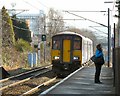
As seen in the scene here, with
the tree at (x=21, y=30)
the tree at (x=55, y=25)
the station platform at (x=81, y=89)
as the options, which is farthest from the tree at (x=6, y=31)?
the station platform at (x=81, y=89)

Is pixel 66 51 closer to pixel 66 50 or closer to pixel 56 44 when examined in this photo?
pixel 66 50

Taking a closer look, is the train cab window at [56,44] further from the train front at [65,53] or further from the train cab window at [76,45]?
the train cab window at [76,45]

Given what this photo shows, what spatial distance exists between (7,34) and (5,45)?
8.93 feet

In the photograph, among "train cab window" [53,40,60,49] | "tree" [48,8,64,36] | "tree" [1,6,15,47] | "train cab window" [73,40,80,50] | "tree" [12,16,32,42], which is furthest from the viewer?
"tree" [48,8,64,36]

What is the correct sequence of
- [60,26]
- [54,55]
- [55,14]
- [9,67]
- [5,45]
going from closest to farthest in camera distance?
[54,55]
[9,67]
[5,45]
[60,26]
[55,14]

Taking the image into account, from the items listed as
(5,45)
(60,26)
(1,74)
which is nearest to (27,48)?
(5,45)

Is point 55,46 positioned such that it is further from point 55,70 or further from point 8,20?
point 8,20

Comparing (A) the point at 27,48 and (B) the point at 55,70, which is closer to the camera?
(B) the point at 55,70

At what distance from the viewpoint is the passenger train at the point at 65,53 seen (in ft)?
88.1

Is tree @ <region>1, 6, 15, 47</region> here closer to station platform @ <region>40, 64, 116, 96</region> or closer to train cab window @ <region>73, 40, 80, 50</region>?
train cab window @ <region>73, 40, 80, 50</region>

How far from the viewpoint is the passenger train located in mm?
26859

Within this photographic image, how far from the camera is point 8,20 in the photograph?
161 ft

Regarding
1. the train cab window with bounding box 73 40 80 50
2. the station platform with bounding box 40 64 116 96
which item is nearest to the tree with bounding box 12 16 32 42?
the train cab window with bounding box 73 40 80 50

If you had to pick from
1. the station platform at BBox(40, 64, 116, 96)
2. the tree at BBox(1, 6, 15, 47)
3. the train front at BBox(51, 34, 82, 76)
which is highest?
the tree at BBox(1, 6, 15, 47)
